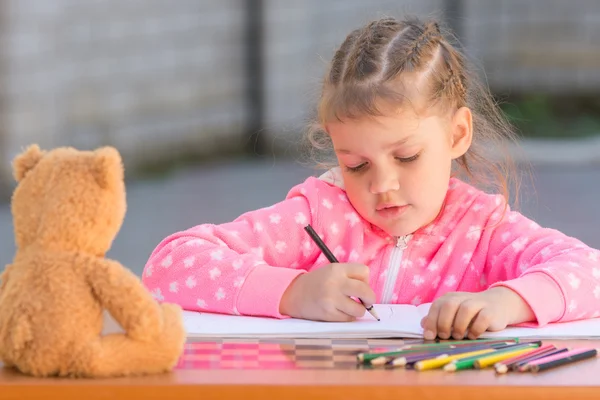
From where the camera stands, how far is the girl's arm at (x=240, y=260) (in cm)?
153

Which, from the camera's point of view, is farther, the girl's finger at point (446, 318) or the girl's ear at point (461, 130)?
the girl's ear at point (461, 130)

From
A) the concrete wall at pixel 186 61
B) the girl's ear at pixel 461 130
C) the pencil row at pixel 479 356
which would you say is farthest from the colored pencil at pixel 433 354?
the concrete wall at pixel 186 61

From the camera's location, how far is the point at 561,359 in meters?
1.22

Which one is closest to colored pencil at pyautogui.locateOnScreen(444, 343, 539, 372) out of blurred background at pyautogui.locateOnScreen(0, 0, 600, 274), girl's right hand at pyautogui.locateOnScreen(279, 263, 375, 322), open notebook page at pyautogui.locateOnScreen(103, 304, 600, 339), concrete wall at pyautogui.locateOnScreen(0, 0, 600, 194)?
open notebook page at pyautogui.locateOnScreen(103, 304, 600, 339)

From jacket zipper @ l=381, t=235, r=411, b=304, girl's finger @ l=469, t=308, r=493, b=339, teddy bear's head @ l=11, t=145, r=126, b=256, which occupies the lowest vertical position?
jacket zipper @ l=381, t=235, r=411, b=304

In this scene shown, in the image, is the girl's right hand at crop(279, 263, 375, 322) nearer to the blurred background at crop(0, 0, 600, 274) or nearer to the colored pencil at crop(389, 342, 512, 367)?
the colored pencil at crop(389, 342, 512, 367)

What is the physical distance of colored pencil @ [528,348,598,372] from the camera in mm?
1188

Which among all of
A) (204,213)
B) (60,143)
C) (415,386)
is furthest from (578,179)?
(415,386)

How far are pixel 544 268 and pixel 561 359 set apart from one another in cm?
36

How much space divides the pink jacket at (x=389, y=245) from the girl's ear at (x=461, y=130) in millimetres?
94

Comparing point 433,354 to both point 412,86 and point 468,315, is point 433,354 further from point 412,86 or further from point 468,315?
point 412,86

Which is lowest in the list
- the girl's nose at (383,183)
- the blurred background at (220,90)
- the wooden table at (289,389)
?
the blurred background at (220,90)

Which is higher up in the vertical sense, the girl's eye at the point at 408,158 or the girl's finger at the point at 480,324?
the girl's eye at the point at 408,158

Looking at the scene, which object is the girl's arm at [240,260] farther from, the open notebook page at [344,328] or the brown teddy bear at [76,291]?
the brown teddy bear at [76,291]
